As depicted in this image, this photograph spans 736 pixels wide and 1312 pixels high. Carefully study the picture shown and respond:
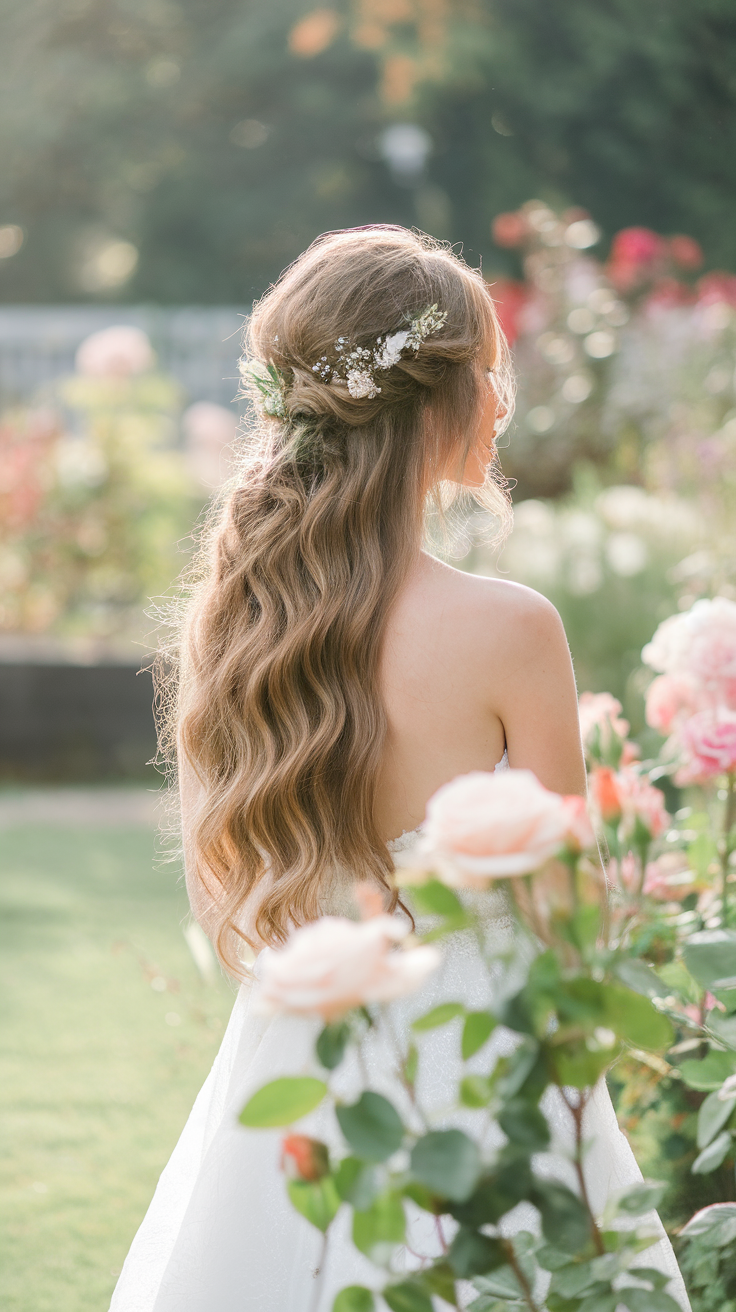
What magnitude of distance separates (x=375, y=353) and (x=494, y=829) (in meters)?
0.80

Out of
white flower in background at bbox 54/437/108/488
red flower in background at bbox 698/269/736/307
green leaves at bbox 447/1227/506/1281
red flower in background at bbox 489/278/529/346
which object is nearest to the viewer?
green leaves at bbox 447/1227/506/1281

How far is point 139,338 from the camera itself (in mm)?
7074

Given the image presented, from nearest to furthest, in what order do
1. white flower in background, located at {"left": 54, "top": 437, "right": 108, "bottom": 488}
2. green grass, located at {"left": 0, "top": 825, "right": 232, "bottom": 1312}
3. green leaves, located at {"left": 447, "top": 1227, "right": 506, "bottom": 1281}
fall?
green leaves, located at {"left": 447, "top": 1227, "right": 506, "bottom": 1281}, green grass, located at {"left": 0, "top": 825, "right": 232, "bottom": 1312}, white flower in background, located at {"left": 54, "top": 437, "right": 108, "bottom": 488}

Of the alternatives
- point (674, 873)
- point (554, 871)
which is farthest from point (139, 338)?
point (554, 871)

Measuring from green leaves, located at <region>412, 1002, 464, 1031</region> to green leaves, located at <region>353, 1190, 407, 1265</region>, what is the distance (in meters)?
0.10

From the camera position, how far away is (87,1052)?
9.71 ft

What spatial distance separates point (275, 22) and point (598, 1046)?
13.3 metres

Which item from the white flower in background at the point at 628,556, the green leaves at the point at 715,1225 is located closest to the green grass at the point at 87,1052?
the green leaves at the point at 715,1225

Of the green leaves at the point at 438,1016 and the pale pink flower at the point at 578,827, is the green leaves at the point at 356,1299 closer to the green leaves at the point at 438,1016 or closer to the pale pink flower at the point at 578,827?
the green leaves at the point at 438,1016

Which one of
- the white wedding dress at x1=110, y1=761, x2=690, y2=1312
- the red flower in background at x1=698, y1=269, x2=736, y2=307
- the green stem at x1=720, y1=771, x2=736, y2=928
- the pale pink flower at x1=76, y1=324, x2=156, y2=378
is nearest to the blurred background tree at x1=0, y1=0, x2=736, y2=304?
the red flower in background at x1=698, y1=269, x2=736, y2=307

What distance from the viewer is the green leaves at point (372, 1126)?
2.26 feet

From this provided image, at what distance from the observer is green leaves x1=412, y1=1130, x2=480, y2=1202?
680 millimetres

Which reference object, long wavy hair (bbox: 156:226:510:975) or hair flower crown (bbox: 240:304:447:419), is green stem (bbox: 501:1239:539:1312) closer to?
long wavy hair (bbox: 156:226:510:975)

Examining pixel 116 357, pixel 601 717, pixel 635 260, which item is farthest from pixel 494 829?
pixel 635 260
